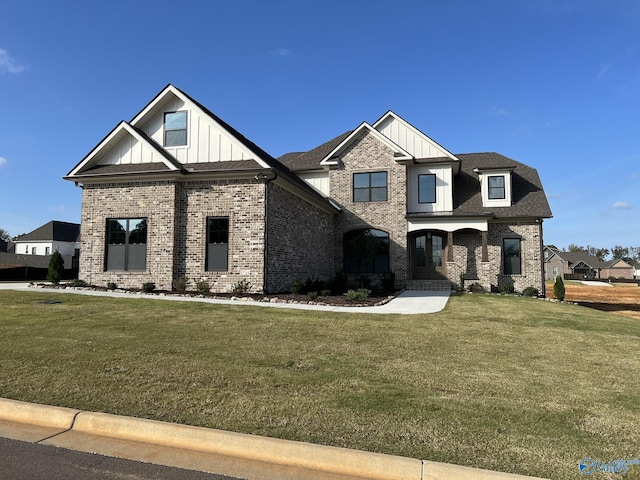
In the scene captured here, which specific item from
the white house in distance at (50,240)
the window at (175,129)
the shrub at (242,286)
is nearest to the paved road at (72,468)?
the shrub at (242,286)

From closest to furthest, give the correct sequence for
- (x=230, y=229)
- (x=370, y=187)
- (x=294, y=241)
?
(x=230, y=229) < (x=294, y=241) < (x=370, y=187)

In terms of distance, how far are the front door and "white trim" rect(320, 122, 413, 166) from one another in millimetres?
4501

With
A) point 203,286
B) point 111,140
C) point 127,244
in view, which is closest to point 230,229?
point 203,286

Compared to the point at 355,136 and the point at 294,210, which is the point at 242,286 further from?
the point at 355,136

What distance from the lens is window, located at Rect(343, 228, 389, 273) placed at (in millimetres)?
22219

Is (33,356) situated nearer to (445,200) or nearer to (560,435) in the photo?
(560,435)

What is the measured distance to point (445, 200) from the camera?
2241cm

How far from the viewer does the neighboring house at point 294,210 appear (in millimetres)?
15742

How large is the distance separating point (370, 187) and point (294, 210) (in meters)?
6.14

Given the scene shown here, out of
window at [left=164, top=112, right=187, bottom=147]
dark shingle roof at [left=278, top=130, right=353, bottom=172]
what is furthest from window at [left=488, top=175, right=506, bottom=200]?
window at [left=164, top=112, right=187, bottom=147]

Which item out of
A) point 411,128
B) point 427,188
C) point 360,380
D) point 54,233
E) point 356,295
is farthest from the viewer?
point 54,233

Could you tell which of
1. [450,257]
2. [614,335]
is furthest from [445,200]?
[614,335]

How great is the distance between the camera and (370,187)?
74.1 feet

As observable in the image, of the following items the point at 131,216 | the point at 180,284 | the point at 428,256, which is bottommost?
the point at 180,284
